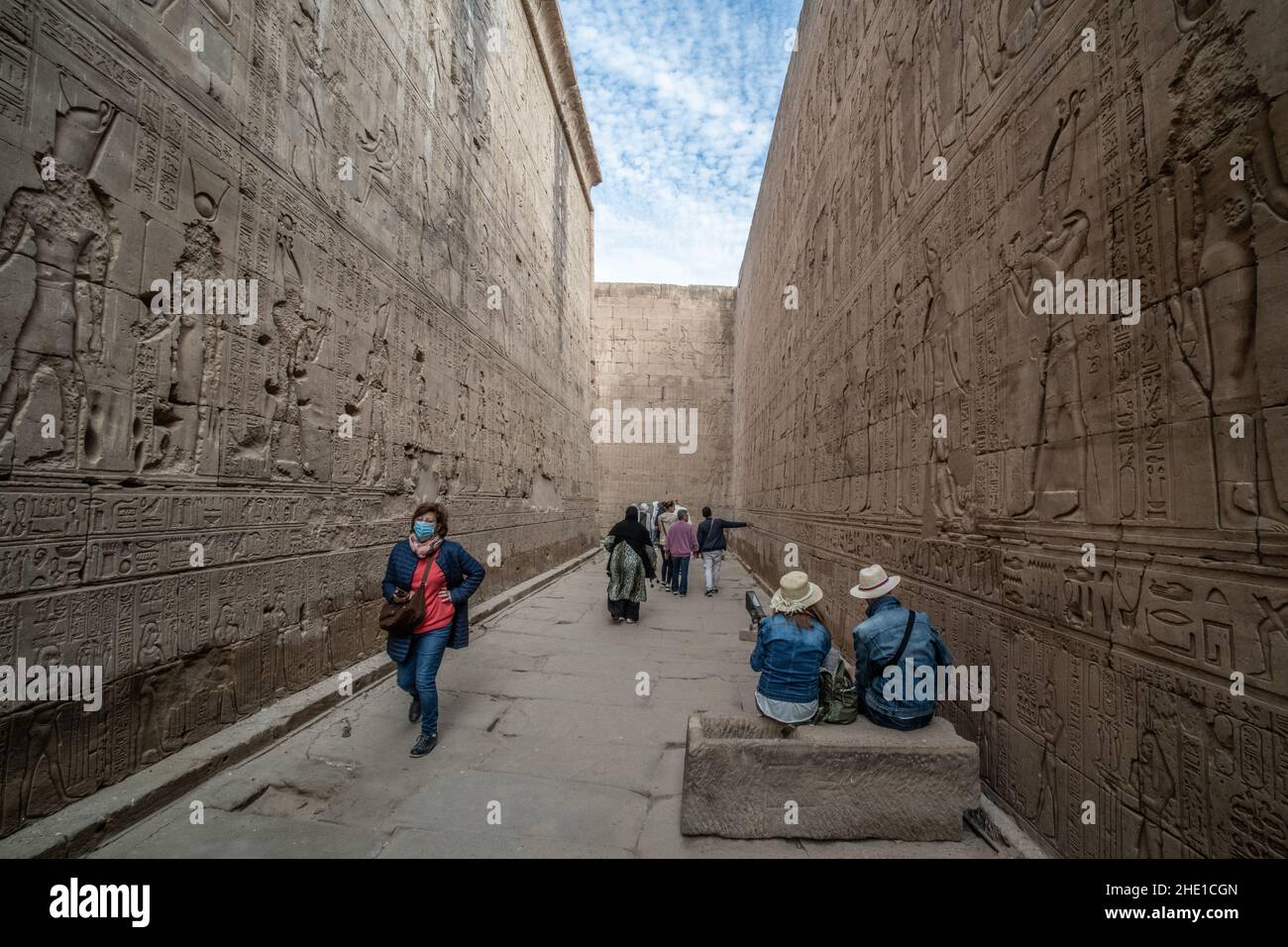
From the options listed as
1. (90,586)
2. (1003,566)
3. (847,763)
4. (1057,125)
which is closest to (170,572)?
(90,586)

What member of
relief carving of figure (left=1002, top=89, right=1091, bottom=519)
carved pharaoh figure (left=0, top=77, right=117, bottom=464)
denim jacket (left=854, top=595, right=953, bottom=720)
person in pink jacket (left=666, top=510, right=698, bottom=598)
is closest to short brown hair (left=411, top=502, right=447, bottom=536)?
carved pharaoh figure (left=0, top=77, right=117, bottom=464)

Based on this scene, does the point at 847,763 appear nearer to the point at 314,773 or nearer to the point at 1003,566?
the point at 1003,566

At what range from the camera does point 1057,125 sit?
271 centimetres

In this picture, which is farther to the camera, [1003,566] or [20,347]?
[1003,566]

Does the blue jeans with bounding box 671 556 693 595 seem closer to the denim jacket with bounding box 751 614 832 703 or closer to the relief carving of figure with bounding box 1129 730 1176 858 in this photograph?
the denim jacket with bounding box 751 614 832 703

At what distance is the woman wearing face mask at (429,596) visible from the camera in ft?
11.9

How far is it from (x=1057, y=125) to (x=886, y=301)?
7.17 feet

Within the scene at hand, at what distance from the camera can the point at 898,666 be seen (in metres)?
2.81

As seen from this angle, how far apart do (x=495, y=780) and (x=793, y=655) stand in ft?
5.67

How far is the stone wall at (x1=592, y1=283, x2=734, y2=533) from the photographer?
21266mm

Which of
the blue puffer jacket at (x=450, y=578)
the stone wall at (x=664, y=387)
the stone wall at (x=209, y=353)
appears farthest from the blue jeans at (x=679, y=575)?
the stone wall at (x=664, y=387)

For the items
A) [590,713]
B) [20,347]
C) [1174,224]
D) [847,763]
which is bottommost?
[590,713]

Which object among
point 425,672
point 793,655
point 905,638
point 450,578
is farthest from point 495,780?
point 905,638

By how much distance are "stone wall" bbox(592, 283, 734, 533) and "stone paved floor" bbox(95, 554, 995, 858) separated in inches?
619
